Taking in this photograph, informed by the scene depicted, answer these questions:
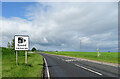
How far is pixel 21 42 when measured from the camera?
1600cm

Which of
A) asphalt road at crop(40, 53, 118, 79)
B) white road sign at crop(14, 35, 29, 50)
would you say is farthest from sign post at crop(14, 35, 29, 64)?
asphalt road at crop(40, 53, 118, 79)

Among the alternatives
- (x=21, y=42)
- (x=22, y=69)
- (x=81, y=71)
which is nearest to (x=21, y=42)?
(x=21, y=42)

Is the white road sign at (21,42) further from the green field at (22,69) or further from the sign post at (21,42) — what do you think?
the green field at (22,69)

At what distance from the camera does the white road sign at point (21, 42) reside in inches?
626

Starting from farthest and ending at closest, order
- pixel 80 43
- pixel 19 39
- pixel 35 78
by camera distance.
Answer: pixel 80 43 → pixel 19 39 → pixel 35 78

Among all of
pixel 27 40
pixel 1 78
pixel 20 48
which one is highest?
pixel 27 40

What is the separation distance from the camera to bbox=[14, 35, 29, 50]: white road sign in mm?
15898

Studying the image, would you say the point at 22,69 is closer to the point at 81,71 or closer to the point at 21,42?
the point at 21,42

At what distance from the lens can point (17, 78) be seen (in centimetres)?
828

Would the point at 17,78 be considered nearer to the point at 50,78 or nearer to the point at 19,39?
the point at 50,78

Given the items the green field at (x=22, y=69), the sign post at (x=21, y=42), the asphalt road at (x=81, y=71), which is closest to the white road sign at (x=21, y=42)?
the sign post at (x=21, y=42)

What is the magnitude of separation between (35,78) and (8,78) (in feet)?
6.31

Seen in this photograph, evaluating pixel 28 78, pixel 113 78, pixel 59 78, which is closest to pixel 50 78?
pixel 59 78

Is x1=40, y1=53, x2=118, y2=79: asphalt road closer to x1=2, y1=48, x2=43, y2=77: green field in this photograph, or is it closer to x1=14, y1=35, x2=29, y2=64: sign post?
x1=2, y1=48, x2=43, y2=77: green field
